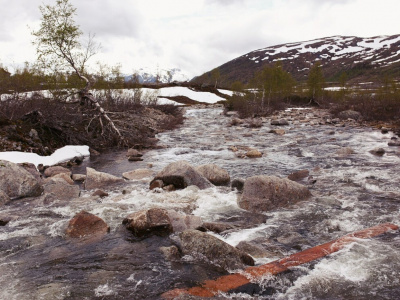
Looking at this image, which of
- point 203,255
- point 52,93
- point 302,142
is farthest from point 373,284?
point 52,93

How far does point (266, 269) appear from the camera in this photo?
4023mm

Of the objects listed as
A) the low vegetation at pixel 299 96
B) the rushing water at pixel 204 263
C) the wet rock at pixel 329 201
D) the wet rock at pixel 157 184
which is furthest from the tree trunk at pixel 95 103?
the low vegetation at pixel 299 96

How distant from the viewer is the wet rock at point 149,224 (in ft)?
17.4

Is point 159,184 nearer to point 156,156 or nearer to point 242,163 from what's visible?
point 242,163

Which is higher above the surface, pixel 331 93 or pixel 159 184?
pixel 331 93

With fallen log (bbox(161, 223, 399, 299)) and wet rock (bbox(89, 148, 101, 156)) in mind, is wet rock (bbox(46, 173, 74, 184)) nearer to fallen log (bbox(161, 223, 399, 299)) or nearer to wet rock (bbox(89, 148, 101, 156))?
wet rock (bbox(89, 148, 101, 156))

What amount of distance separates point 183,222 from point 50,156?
26.5ft

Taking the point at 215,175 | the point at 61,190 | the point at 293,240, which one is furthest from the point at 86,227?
the point at 215,175

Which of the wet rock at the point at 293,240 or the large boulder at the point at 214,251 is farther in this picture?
the wet rock at the point at 293,240

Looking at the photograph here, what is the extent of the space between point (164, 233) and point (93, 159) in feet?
26.9

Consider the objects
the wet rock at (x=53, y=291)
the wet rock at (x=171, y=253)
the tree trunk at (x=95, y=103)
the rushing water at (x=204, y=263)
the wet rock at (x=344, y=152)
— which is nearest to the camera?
the wet rock at (x=53, y=291)

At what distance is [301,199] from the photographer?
7047 mm

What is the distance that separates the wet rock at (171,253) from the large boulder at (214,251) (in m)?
0.10

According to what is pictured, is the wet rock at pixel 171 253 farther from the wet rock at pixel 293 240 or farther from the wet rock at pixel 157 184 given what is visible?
the wet rock at pixel 157 184
